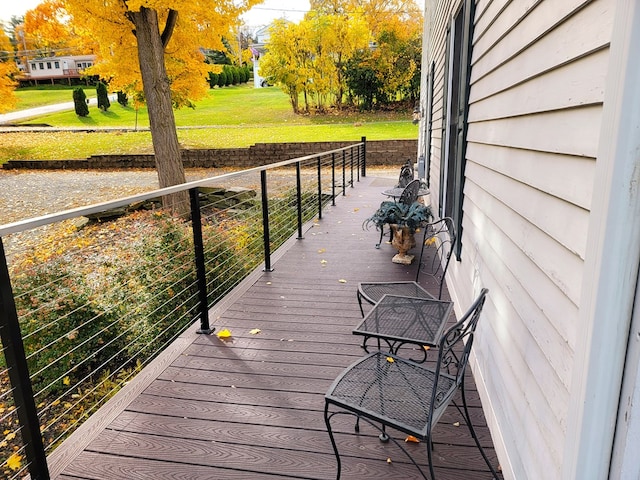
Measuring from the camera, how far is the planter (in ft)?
14.3

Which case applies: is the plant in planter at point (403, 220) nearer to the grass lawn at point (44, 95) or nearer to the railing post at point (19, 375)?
the railing post at point (19, 375)

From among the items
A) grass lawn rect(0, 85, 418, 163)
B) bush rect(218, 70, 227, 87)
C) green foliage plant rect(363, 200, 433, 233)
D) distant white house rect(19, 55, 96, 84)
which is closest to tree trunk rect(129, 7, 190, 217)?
green foliage plant rect(363, 200, 433, 233)

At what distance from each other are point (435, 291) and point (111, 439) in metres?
2.53

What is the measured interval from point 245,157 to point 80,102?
52.3 ft

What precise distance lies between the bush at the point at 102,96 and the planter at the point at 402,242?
28.1 metres

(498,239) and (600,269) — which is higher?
(600,269)

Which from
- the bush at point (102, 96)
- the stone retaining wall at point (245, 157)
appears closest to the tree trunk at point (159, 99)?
the stone retaining wall at point (245, 157)

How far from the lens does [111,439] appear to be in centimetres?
194

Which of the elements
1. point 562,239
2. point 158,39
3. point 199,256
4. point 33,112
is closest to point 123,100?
point 33,112

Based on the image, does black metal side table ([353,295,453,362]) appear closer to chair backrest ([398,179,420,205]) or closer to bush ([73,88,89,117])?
chair backrest ([398,179,420,205])

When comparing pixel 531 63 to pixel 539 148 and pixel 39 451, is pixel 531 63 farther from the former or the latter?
pixel 39 451

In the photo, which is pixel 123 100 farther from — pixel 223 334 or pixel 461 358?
pixel 461 358

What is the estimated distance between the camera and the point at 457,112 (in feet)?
11.6

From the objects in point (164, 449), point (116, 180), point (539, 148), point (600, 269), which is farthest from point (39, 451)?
Result: point (116, 180)
